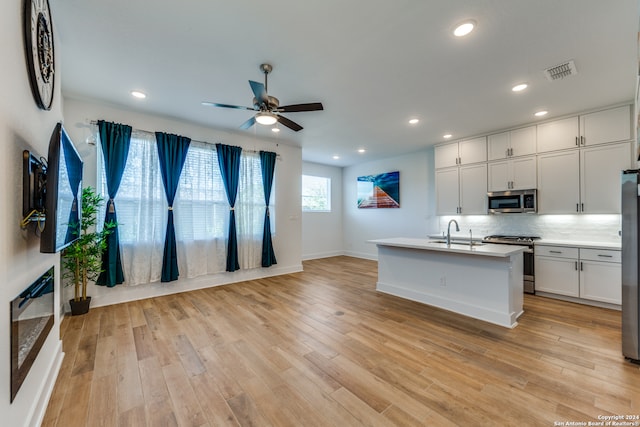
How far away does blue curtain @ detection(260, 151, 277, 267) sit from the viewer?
5273 mm

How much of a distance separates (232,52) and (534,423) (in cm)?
376

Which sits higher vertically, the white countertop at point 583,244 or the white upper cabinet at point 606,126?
the white upper cabinet at point 606,126

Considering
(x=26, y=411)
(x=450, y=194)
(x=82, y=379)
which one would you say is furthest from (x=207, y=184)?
(x=450, y=194)

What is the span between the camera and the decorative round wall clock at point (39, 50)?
1.42 metres

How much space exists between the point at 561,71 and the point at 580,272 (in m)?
2.79

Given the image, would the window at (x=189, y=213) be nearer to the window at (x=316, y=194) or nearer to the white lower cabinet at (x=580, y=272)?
the window at (x=316, y=194)

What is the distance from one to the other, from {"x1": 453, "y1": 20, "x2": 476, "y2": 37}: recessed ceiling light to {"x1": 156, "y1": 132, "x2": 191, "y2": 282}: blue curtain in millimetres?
4094

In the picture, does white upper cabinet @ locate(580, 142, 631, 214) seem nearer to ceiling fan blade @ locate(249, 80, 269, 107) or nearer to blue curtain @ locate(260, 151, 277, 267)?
ceiling fan blade @ locate(249, 80, 269, 107)

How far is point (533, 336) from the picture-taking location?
8.97 feet

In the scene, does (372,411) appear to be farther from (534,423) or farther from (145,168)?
(145,168)

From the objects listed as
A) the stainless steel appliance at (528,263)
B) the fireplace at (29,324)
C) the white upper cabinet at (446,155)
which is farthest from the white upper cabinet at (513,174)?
the fireplace at (29,324)

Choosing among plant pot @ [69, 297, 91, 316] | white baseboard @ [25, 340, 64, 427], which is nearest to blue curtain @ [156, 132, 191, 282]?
plant pot @ [69, 297, 91, 316]

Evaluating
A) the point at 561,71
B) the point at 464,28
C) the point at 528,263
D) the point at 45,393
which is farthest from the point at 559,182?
the point at 45,393

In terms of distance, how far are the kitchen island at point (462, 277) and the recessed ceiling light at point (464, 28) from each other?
2252 millimetres
